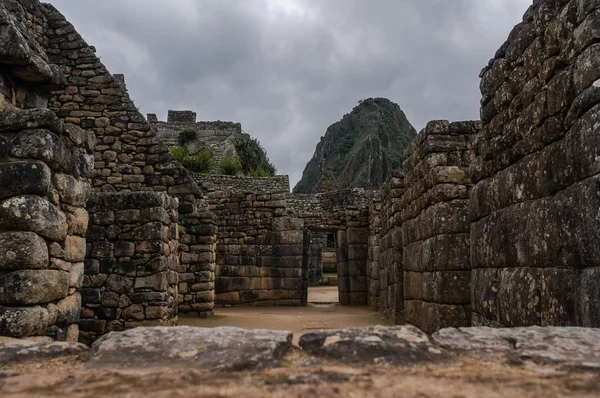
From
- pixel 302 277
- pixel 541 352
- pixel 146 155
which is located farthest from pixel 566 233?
pixel 302 277

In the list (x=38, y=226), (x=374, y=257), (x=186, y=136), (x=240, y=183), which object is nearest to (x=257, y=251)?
(x=374, y=257)

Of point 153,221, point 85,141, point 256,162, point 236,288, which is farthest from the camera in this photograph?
point 256,162

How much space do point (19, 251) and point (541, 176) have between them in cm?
408

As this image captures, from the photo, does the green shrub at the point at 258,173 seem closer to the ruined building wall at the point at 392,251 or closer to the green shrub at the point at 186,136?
the green shrub at the point at 186,136

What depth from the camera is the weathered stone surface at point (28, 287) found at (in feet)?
12.8

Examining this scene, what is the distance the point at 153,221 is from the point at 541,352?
23.9 feet

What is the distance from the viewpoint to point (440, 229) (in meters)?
6.66

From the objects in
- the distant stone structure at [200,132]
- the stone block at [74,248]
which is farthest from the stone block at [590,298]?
the distant stone structure at [200,132]

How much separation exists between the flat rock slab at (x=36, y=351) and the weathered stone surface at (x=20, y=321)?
1.48 metres

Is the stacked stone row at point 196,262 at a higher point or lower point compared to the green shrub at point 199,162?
lower

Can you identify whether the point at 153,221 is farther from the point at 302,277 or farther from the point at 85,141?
the point at 302,277

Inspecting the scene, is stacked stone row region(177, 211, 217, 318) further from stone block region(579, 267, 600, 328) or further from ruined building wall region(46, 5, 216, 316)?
stone block region(579, 267, 600, 328)

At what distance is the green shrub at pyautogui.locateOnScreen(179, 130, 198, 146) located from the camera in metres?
30.7

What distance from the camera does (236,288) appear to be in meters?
15.8
